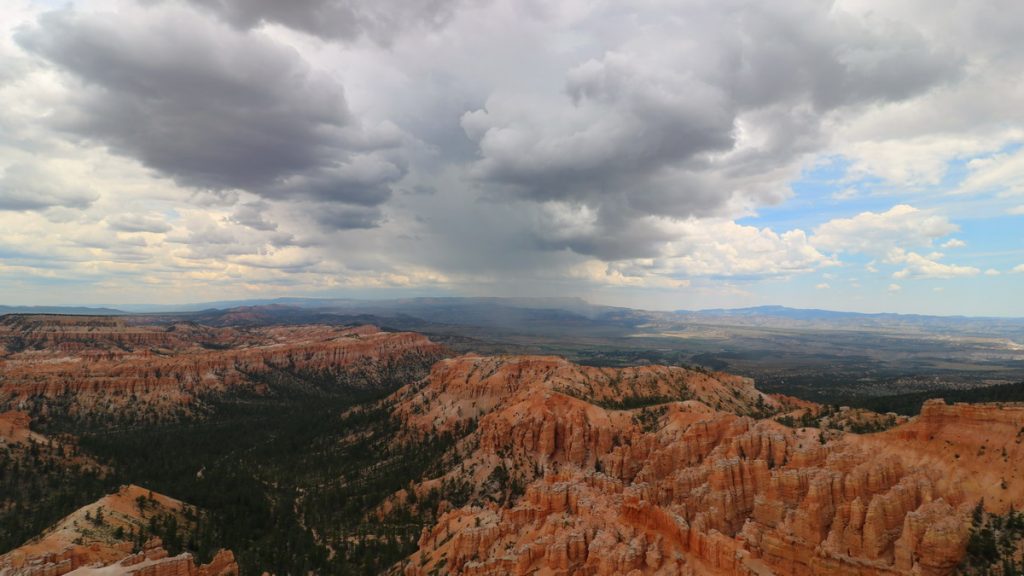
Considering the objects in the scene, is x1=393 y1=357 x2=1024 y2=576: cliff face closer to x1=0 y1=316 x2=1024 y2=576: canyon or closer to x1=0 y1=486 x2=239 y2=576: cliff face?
x1=0 y1=316 x2=1024 y2=576: canyon

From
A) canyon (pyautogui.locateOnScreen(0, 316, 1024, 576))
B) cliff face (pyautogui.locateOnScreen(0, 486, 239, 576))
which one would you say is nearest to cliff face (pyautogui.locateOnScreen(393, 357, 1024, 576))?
canyon (pyautogui.locateOnScreen(0, 316, 1024, 576))

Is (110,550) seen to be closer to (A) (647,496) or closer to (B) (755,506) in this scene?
(A) (647,496)

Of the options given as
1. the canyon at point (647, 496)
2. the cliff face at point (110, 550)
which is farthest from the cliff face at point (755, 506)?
the cliff face at point (110, 550)

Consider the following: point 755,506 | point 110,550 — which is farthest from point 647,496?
point 110,550

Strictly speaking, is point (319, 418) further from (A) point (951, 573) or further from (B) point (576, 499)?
(A) point (951, 573)

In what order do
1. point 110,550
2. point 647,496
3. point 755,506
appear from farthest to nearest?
point 647,496, point 755,506, point 110,550
